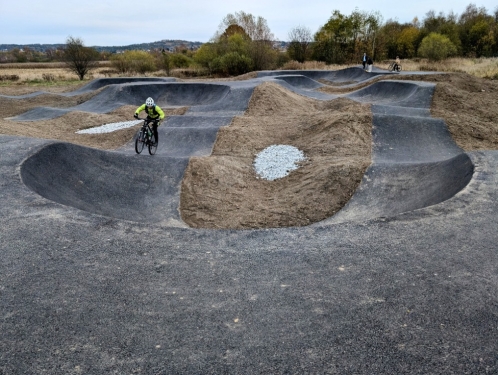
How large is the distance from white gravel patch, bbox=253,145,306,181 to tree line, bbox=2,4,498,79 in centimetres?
3552

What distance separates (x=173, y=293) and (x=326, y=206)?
6.68m

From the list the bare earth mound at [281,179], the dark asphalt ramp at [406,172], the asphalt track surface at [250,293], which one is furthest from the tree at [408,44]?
the asphalt track surface at [250,293]

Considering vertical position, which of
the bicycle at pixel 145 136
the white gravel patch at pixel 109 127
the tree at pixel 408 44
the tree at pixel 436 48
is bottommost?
the white gravel patch at pixel 109 127

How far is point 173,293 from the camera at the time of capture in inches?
183

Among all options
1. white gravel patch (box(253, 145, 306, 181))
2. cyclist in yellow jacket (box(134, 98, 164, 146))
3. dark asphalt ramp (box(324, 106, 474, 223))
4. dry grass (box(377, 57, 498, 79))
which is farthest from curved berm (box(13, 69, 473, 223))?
dry grass (box(377, 57, 498, 79))

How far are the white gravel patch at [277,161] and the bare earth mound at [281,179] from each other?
12.1 inches

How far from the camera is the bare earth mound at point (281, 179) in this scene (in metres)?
10.3

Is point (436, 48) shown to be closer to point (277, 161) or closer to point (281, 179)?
point (277, 161)

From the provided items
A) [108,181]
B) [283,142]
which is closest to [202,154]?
[283,142]

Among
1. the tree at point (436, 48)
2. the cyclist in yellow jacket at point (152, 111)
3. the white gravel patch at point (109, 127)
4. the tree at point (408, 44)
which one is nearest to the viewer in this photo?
the cyclist in yellow jacket at point (152, 111)

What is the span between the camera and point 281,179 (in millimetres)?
13117

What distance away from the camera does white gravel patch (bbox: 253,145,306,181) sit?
13.6m

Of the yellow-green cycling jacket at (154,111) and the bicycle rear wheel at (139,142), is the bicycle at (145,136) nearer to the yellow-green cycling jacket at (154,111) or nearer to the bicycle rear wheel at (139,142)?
the bicycle rear wheel at (139,142)

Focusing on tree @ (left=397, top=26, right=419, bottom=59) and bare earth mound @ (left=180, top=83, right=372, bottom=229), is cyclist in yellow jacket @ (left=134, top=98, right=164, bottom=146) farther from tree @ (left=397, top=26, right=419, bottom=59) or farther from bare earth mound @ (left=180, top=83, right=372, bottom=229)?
tree @ (left=397, top=26, right=419, bottom=59)
